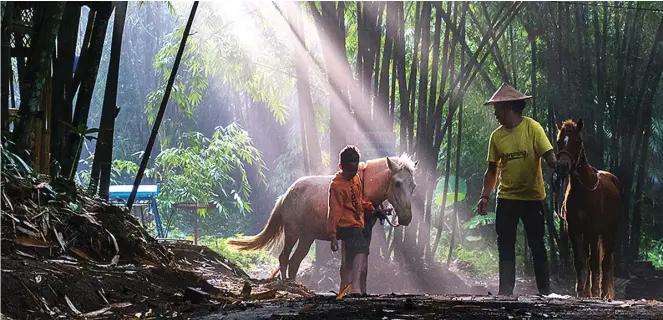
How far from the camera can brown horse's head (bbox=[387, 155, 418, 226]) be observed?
765cm

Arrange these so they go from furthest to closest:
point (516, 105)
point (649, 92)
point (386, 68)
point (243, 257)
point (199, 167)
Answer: point (199, 167) < point (243, 257) < point (386, 68) < point (649, 92) < point (516, 105)

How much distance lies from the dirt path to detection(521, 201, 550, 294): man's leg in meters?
2.12

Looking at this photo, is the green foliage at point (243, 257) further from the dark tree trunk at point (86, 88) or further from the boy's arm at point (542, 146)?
the dark tree trunk at point (86, 88)

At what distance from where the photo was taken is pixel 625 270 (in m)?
9.92

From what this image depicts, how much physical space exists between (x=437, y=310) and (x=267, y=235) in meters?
5.57

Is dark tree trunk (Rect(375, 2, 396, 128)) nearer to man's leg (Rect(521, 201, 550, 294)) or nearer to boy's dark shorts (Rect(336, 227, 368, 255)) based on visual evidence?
boy's dark shorts (Rect(336, 227, 368, 255))

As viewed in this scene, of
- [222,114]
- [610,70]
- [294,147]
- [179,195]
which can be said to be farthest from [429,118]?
[222,114]

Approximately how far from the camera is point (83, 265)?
400cm

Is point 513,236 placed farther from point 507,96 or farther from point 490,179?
point 507,96

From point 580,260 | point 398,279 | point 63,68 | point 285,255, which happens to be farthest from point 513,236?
point 398,279

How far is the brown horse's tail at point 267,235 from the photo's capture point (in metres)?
9.17

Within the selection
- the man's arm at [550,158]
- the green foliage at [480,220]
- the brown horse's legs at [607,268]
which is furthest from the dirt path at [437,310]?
the green foliage at [480,220]

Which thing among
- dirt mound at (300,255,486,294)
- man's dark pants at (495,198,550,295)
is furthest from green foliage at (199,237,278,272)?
man's dark pants at (495,198,550,295)

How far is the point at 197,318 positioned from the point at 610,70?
295 inches
